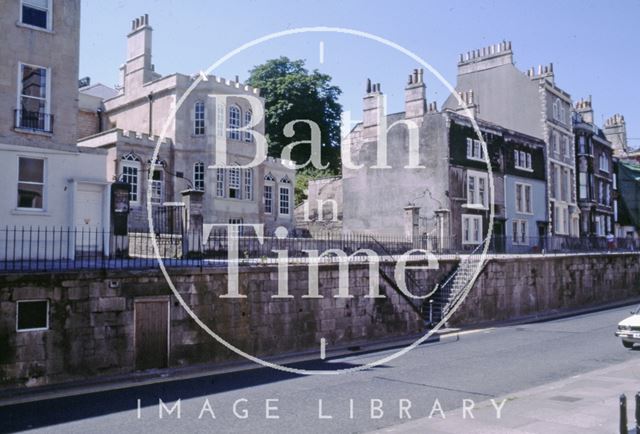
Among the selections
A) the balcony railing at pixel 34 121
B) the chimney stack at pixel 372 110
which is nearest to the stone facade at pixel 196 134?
the chimney stack at pixel 372 110

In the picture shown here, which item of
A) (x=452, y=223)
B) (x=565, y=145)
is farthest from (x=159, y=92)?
(x=565, y=145)

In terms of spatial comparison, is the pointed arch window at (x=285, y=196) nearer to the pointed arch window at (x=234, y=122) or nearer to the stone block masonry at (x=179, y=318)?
the pointed arch window at (x=234, y=122)

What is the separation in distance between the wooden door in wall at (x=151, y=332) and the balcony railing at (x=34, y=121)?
7333mm

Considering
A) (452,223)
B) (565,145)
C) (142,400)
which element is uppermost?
(565,145)

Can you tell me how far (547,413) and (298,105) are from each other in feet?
141

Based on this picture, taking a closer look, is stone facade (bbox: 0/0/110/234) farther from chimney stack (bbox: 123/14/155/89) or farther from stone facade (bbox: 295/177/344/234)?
stone facade (bbox: 295/177/344/234)

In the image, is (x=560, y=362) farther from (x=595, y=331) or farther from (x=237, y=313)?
(x=237, y=313)

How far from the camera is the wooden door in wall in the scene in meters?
13.8

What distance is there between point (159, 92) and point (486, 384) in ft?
81.0

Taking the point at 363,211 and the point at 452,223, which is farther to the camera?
the point at 363,211

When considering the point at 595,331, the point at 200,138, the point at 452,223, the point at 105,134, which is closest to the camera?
the point at 595,331

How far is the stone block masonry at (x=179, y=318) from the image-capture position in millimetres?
12258

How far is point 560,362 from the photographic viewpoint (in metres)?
14.5

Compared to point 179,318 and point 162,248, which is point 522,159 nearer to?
point 162,248
